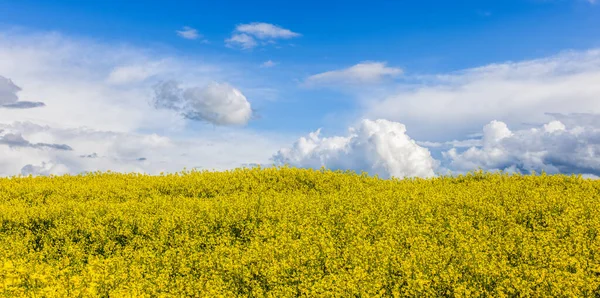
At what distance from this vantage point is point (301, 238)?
10.8 metres

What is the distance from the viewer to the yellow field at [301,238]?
8.45 metres

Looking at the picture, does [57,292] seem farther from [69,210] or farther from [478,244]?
[478,244]

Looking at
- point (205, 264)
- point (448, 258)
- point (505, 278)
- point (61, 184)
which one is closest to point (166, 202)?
point (205, 264)

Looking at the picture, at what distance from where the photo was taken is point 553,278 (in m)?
8.30

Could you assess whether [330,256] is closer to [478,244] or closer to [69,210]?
[478,244]

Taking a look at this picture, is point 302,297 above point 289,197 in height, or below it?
below

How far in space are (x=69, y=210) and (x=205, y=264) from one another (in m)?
6.40

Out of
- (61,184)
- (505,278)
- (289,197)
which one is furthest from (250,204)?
(61,184)

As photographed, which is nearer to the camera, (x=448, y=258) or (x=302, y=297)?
(x=302, y=297)

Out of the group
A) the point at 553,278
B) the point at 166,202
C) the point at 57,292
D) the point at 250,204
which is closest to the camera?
the point at 57,292

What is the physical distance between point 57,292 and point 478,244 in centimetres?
794

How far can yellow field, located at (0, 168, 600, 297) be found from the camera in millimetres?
8445

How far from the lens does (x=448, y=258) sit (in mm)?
9406

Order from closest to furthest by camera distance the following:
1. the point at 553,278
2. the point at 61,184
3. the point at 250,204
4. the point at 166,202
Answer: the point at 553,278, the point at 250,204, the point at 166,202, the point at 61,184
